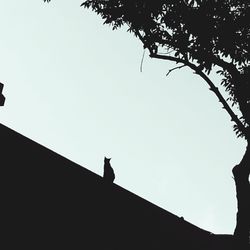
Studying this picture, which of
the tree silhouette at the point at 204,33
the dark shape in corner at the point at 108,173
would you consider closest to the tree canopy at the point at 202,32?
the tree silhouette at the point at 204,33

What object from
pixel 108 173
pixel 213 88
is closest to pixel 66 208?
pixel 108 173

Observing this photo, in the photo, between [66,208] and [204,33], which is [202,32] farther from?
[66,208]

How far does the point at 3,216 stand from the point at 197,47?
18.2ft

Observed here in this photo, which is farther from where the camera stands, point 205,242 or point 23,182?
point 205,242

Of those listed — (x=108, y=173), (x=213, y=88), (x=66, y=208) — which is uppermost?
(x=213, y=88)

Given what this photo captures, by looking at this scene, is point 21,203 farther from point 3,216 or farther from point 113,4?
point 113,4

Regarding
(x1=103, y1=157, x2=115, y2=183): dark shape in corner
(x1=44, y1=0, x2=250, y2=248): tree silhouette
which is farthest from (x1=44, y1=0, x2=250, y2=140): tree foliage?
(x1=103, y1=157, x2=115, y2=183): dark shape in corner

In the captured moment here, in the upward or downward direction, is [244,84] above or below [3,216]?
above

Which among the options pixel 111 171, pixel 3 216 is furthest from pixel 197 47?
pixel 3 216

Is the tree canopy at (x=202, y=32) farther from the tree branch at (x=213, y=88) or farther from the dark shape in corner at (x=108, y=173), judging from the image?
the dark shape in corner at (x=108, y=173)

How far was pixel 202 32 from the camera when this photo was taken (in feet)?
30.0

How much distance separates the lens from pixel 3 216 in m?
7.08

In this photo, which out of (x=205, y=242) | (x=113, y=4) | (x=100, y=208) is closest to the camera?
(x=100, y=208)

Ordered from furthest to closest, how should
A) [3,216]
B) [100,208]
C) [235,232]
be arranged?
[100,208] → [235,232] → [3,216]
